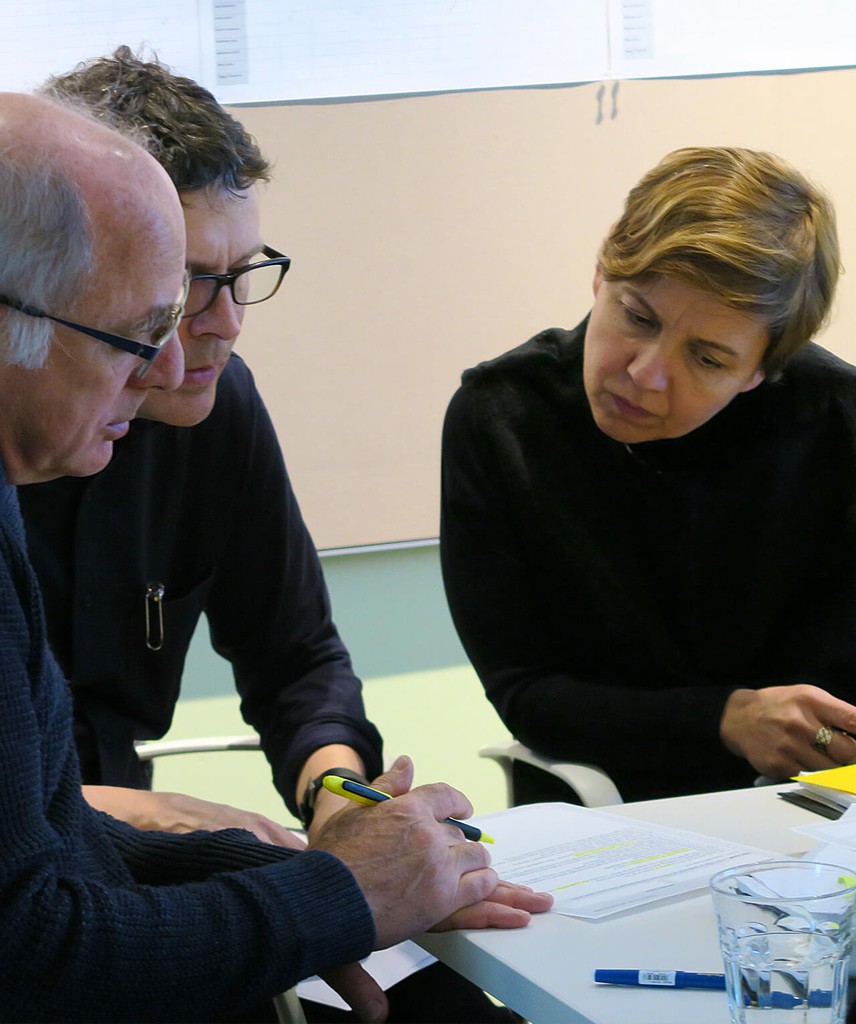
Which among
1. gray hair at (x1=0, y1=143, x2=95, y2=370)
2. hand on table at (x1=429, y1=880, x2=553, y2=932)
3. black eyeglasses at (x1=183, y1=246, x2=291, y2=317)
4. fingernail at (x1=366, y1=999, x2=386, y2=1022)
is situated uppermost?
gray hair at (x1=0, y1=143, x2=95, y2=370)

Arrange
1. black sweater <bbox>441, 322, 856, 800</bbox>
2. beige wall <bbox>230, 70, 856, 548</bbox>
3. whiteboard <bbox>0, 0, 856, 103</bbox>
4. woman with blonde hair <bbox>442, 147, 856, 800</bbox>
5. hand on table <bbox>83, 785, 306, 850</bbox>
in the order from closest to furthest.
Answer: hand on table <bbox>83, 785, 306, 850</bbox> < woman with blonde hair <bbox>442, 147, 856, 800</bbox> < black sweater <bbox>441, 322, 856, 800</bbox> < whiteboard <bbox>0, 0, 856, 103</bbox> < beige wall <bbox>230, 70, 856, 548</bbox>

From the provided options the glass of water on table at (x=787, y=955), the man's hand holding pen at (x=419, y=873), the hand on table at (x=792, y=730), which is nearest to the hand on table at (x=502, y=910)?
the man's hand holding pen at (x=419, y=873)

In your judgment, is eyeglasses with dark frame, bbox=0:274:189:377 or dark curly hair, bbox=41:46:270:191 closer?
eyeglasses with dark frame, bbox=0:274:189:377

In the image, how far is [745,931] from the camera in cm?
77

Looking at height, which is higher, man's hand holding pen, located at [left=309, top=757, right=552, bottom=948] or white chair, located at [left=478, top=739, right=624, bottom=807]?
man's hand holding pen, located at [left=309, top=757, right=552, bottom=948]

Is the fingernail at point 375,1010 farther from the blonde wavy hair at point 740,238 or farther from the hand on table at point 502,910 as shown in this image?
the blonde wavy hair at point 740,238

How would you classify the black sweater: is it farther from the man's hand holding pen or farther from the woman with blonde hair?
the man's hand holding pen

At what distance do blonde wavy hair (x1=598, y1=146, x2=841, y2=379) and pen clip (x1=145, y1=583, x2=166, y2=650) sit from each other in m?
0.77

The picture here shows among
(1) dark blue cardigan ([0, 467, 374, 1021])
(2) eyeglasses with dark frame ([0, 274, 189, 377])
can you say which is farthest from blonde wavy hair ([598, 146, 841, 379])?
(1) dark blue cardigan ([0, 467, 374, 1021])

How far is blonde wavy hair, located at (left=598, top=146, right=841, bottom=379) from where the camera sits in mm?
1651

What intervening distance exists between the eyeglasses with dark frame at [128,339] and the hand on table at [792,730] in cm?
92

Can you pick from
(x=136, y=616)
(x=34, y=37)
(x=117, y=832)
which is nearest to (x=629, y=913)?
(x=117, y=832)

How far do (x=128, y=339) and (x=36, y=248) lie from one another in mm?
113

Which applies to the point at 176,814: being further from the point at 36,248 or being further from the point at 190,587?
the point at 36,248
